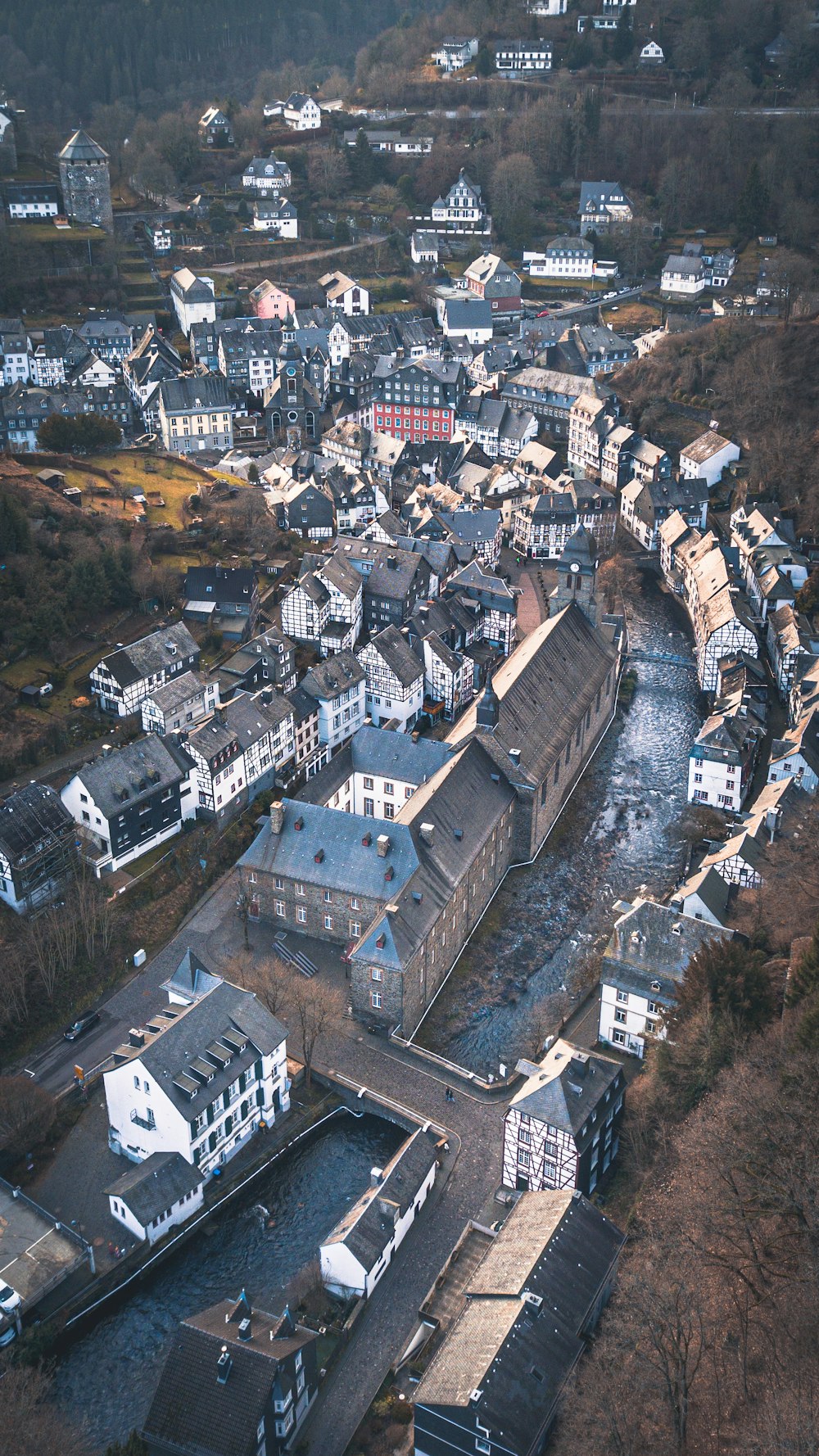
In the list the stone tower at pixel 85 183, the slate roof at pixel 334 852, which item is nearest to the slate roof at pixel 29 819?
the slate roof at pixel 334 852

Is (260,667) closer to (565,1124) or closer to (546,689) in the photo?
(546,689)

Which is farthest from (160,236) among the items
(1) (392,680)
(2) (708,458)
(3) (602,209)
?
(1) (392,680)

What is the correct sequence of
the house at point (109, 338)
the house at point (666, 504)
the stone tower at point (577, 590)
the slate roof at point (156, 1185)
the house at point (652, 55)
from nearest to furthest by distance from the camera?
the slate roof at point (156, 1185) < the stone tower at point (577, 590) < the house at point (666, 504) < the house at point (109, 338) < the house at point (652, 55)

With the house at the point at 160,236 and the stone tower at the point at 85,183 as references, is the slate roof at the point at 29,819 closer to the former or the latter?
the house at the point at 160,236

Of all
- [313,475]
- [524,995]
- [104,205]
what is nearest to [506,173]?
[104,205]

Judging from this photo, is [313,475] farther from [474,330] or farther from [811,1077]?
[811,1077]

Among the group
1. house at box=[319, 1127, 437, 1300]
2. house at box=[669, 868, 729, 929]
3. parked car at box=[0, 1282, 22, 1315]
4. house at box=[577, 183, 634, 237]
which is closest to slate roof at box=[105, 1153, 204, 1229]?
parked car at box=[0, 1282, 22, 1315]
